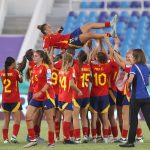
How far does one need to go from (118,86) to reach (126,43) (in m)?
14.7

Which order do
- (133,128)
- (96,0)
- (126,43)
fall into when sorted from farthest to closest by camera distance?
(96,0)
(126,43)
(133,128)

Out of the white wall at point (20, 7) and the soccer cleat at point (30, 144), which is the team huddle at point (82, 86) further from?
the white wall at point (20, 7)

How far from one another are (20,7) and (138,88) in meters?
20.1

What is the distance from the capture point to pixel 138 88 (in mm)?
13625

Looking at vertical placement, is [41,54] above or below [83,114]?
above

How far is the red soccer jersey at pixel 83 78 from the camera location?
49.3 ft

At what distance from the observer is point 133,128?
13719 millimetres

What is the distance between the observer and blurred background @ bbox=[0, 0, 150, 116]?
30141 millimetres

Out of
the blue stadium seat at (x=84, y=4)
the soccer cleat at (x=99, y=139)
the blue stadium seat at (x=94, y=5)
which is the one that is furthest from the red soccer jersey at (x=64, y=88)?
the blue stadium seat at (x=84, y=4)

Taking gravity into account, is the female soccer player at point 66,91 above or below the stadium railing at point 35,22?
below

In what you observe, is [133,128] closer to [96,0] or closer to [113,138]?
[113,138]

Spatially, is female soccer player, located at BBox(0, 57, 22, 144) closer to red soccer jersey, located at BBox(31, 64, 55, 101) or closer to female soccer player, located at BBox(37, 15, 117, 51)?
female soccer player, located at BBox(37, 15, 117, 51)

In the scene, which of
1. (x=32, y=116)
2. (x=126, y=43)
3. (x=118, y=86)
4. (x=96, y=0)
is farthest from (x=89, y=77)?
(x=96, y=0)

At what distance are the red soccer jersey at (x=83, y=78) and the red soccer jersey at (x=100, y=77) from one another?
0.44 ft
